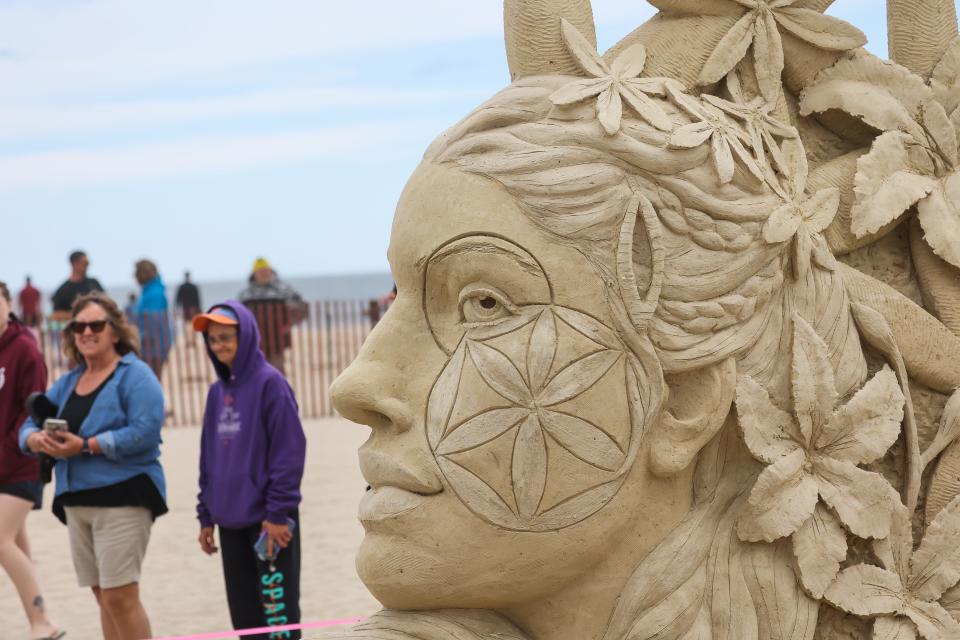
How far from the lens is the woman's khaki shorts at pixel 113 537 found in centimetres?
457

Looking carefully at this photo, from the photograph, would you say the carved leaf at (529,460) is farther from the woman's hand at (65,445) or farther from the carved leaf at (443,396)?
the woman's hand at (65,445)

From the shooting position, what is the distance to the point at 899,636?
2297 mm

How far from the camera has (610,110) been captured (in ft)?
7.01

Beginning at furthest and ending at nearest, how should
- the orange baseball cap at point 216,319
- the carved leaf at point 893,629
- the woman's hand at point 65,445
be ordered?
the woman's hand at point 65,445 → the orange baseball cap at point 216,319 → the carved leaf at point 893,629

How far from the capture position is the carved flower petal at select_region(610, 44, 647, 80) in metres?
2.26

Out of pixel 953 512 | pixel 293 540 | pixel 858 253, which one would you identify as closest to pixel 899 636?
pixel 953 512

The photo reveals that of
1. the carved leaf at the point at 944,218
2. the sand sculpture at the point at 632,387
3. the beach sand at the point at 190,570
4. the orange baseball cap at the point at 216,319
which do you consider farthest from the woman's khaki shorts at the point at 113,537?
the carved leaf at the point at 944,218

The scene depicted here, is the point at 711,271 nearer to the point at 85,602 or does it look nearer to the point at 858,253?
the point at 858,253

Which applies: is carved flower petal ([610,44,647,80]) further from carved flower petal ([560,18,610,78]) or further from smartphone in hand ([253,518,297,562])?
smartphone in hand ([253,518,297,562])

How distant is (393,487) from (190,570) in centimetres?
546

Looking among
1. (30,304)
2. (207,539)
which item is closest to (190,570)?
(207,539)

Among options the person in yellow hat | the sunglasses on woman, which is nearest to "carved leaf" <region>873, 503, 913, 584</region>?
the sunglasses on woman

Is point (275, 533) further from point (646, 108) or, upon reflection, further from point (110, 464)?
point (646, 108)

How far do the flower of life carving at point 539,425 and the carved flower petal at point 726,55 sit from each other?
25.4 inches
